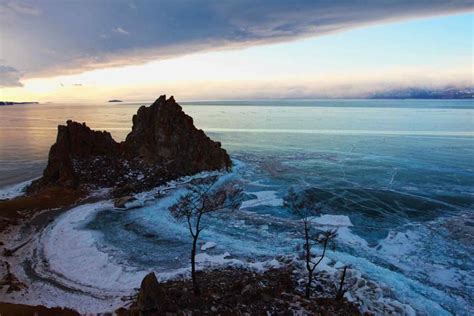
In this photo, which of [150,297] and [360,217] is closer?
[150,297]

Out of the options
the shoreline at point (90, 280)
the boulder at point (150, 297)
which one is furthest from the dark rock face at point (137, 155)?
the boulder at point (150, 297)

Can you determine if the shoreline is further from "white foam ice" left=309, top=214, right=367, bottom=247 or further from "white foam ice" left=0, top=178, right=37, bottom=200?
"white foam ice" left=0, top=178, right=37, bottom=200

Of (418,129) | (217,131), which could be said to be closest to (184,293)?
(217,131)

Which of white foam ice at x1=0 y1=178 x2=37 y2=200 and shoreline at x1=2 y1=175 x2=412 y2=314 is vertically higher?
white foam ice at x1=0 y1=178 x2=37 y2=200

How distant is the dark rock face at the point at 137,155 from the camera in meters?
54.9

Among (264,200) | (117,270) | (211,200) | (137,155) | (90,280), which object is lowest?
(90,280)

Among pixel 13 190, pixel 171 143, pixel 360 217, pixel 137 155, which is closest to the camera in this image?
pixel 360 217

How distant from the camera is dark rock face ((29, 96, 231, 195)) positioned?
180 ft

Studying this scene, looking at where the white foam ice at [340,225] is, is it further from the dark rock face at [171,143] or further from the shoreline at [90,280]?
the dark rock face at [171,143]

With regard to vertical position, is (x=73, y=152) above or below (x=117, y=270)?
above

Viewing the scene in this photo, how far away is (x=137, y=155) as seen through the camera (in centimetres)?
6112

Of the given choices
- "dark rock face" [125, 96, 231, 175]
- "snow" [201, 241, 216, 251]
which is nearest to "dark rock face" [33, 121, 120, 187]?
"dark rock face" [125, 96, 231, 175]

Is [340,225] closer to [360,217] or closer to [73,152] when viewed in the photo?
[360,217]

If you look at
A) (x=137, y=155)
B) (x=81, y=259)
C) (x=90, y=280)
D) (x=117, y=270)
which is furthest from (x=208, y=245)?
(x=137, y=155)
